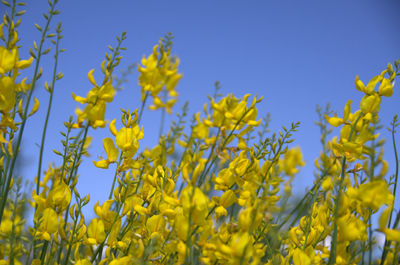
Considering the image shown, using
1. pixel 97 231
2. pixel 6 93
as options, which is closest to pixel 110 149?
pixel 97 231

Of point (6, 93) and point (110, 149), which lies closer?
point (6, 93)

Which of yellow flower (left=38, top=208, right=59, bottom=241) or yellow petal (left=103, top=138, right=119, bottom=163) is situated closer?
yellow flower (left=38, top=208, right=59, bottom=241)

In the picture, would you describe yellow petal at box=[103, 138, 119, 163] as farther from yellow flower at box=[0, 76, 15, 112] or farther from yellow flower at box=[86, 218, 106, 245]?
yellow flower at box=[0, 76, 15, 112]

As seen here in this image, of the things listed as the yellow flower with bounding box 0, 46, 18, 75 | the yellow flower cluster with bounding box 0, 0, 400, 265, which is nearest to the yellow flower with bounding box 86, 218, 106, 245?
the yellow flower cluster with bounding box 0, 0, 400, 265

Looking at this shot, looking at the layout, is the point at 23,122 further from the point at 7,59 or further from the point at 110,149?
the point at 110,149

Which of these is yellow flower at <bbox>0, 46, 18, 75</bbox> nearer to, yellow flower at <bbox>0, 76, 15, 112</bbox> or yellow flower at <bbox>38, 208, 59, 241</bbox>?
yellow flower at <bbox>0, 76, 15, 112</bbox>

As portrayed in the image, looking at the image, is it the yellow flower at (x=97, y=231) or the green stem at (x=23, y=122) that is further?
the yellow flower at (x=97, y=231)

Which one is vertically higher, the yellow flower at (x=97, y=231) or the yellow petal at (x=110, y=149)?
the yellow petal at (x=110, y=149)

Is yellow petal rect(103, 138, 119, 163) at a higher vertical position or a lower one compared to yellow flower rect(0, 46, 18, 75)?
lower

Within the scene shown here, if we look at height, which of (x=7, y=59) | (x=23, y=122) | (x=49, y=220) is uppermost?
(x=7, y=59)

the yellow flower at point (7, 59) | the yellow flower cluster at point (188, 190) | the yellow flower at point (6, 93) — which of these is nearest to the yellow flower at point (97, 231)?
the yellow flower cluster at point (188, 190)

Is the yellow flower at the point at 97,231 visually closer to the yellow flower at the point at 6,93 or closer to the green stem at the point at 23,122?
the green stem at the point at 23,122

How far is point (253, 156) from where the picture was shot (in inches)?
57.6

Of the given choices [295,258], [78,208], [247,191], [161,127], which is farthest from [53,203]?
[295,258]
